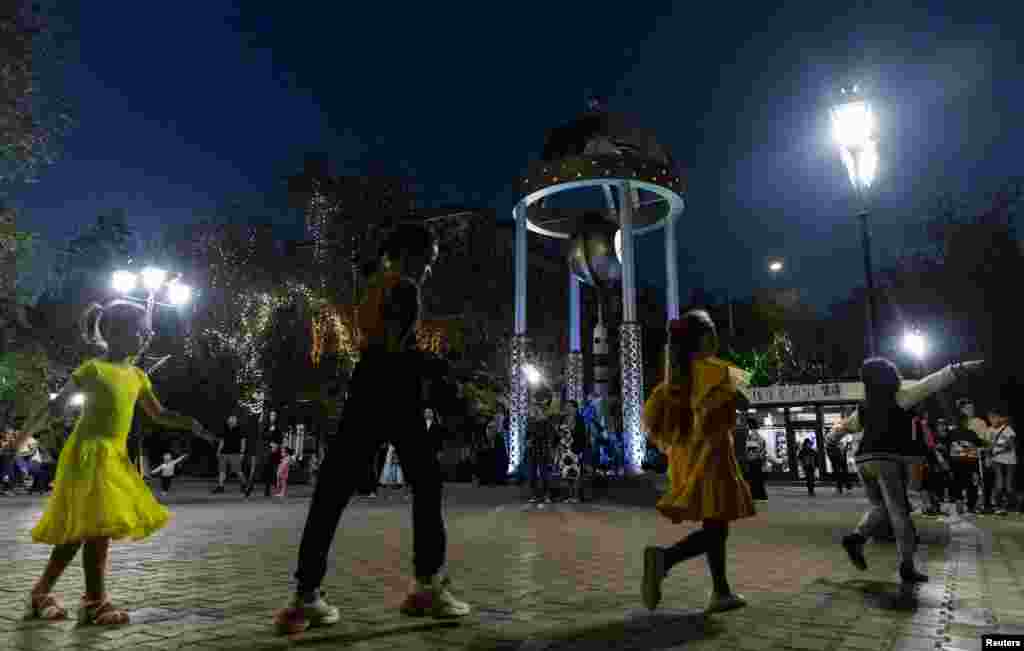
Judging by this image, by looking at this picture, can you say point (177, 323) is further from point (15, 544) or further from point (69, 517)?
point (69, 517)

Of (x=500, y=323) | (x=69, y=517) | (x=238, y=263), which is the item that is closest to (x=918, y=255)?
(x=500, y=323)

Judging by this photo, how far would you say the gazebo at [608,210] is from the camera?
17312 millimetres

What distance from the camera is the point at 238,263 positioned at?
1195 inches

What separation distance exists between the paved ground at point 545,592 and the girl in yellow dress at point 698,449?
0.97 ft

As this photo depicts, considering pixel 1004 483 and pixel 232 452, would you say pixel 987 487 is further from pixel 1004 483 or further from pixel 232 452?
pixel 232 452

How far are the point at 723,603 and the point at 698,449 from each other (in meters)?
0.86

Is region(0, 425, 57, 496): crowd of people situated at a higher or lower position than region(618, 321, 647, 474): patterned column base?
lower

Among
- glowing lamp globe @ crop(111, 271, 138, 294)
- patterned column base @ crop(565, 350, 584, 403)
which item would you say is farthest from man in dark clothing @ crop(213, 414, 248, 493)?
patterned column base @ crop(565, 350, 584, 403)

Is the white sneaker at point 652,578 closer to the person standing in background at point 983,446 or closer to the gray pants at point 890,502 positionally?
the gray pants at point 890,502

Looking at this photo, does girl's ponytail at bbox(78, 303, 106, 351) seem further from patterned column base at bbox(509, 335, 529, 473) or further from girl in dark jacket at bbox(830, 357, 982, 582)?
patterned column base at bbox(509, 335, 529, 473)

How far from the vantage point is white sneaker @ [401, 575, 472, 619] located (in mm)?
3721

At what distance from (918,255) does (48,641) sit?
41.9m

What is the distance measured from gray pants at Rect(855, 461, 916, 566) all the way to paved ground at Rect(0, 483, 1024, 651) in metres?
0.31

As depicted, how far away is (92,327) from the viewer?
4164 mm
